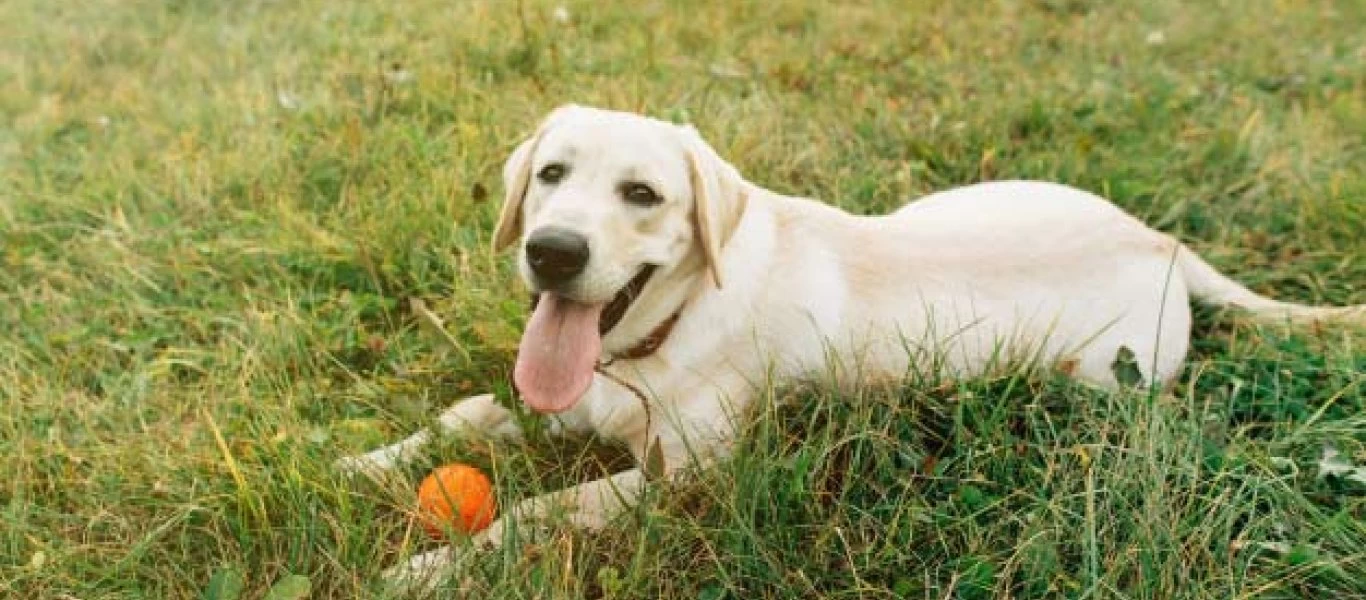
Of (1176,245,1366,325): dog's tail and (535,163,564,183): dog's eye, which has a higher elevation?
(535,163,564,183): dog's eye

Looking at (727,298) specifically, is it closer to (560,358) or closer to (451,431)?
(560,358)

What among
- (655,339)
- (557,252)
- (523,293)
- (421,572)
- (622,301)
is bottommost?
(421,572)

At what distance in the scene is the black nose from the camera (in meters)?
2.29

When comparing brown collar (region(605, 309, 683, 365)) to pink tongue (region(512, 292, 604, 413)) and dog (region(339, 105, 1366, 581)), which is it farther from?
pink tongue (region(512, 292, 604, 413))

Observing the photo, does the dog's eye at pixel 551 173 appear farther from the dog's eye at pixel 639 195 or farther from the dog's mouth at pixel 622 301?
the dog's mouth at pixel 622 301

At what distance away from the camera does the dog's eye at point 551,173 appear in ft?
8.34

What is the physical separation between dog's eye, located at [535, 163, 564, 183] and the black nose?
27 centimetres

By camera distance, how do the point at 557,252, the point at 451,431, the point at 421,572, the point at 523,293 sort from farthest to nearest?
1. the point at 523,293
2. the point at 451,431
3. the point at 557,252
4. the point at 421,572

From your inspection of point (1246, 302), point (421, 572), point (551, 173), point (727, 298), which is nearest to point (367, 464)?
point (421, 572)

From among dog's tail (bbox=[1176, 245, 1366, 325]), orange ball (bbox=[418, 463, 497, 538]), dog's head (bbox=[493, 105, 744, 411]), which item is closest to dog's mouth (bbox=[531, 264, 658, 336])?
dog's head (bbox=[493, 105, 744, 411])

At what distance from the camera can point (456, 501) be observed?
2.34m

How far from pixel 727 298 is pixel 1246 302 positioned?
1709mm

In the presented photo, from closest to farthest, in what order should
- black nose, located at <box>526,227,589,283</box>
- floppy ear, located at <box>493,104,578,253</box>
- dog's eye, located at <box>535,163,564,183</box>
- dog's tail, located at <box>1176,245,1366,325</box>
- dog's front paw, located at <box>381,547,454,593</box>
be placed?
1. dog's front paw, located at <box>381,547,454,593</box>
2. black nose, located at <box>526,227,589,283</box>
3. dog's eye, located at <box>535,163,564,183</box>
4. floppy ear, located at <box>493,104,578,253</box>
5. dog's tail, located at <box>1176,245,1366,325</box>

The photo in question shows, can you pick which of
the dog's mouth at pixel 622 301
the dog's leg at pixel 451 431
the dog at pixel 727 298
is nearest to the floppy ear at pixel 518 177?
the dog at pixel 727 298
